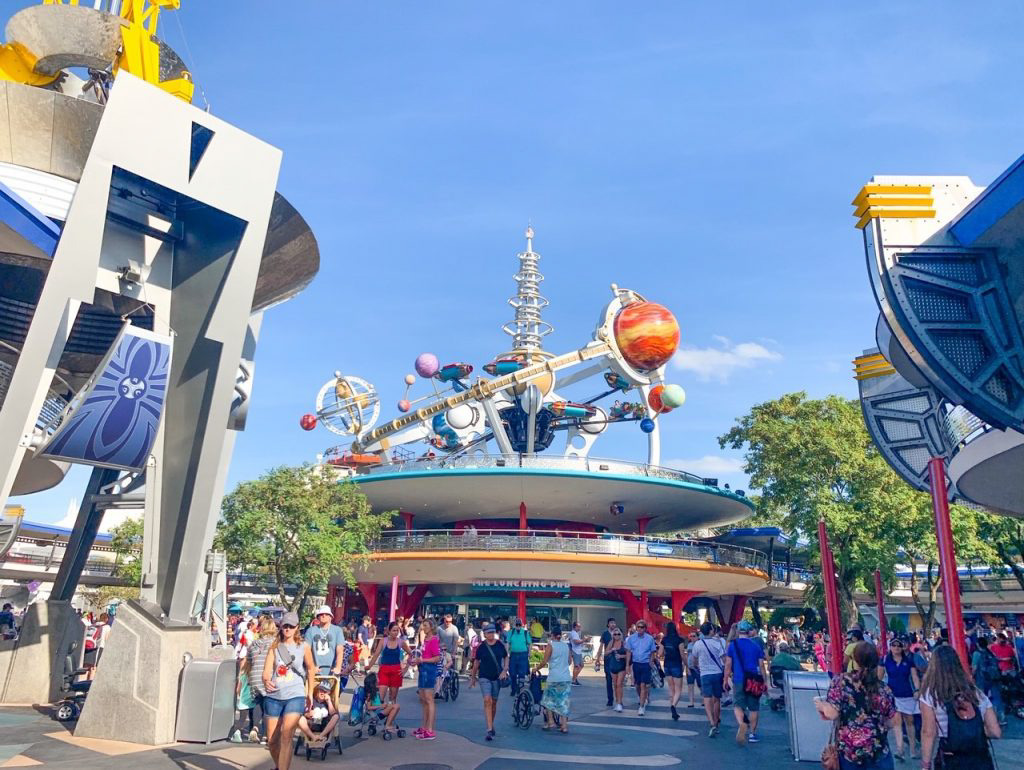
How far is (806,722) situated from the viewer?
10773 millimetres

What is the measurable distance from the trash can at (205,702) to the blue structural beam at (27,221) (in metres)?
6.61

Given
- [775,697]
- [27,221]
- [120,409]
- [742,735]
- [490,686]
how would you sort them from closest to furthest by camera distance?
[27,221], [120,409], [742,735], [490,686], [775,697]

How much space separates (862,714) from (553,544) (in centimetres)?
3070

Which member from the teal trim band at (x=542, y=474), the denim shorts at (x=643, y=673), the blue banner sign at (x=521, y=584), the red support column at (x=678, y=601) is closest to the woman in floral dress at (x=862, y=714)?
the denim shorts at (x=643, y=673)

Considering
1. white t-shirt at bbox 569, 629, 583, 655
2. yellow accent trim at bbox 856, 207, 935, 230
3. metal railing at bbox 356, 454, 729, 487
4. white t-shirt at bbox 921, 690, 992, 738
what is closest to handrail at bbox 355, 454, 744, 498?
metal railing at bbox 356, 454, 729, 487

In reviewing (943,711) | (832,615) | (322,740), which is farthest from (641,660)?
(943,711)

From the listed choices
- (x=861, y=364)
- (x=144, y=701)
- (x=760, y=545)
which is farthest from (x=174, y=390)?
(x=760, y=545)

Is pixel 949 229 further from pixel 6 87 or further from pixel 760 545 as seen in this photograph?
pixel 760 545

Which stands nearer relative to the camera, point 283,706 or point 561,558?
point 283,706

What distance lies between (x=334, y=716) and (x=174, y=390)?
6.05 m

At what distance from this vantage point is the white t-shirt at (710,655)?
12914mm

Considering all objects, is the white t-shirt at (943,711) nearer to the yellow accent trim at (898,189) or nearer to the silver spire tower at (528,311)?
the yellow accent trim at (898,189)

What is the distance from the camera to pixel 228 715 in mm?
10805

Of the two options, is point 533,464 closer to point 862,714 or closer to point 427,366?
point 427,366
